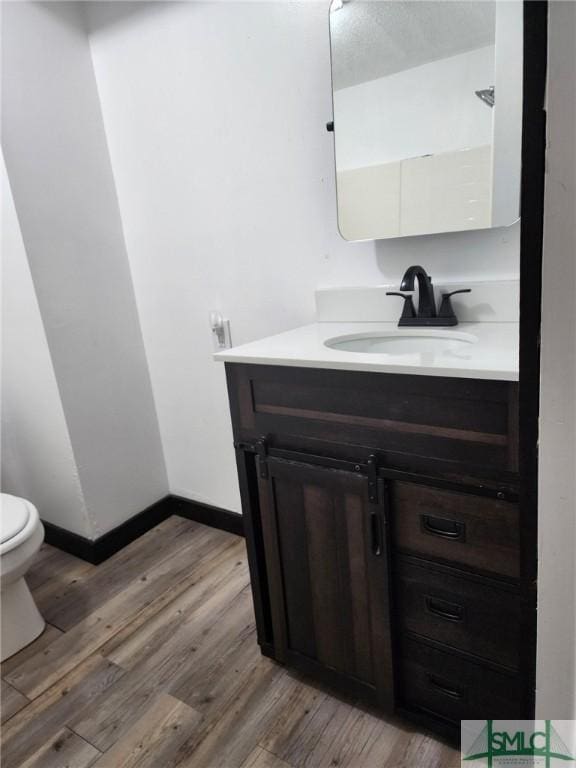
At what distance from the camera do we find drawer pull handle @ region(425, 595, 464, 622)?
41.3 inches

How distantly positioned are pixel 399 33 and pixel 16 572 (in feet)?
6.15

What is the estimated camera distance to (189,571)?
6.27 ft

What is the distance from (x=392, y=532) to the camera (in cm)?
109

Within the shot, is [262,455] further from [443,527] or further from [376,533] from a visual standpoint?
[443,527]

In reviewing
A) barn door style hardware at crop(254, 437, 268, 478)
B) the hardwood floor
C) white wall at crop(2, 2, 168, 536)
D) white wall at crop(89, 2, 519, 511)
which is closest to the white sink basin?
white wall at crop(89, 2, 519, 511)

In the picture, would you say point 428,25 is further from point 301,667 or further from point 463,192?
point 301,667

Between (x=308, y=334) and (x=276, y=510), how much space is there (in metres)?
0.50

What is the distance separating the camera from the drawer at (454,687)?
1.04 m

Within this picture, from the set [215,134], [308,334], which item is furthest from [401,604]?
[215,134]

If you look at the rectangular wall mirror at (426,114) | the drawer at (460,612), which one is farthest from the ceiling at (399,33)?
the drawer at (460,612)

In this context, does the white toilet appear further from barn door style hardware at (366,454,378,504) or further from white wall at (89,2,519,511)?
barn door style hardware at (366,454,378,504)

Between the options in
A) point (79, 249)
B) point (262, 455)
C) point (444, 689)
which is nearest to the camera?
point (444, 689)

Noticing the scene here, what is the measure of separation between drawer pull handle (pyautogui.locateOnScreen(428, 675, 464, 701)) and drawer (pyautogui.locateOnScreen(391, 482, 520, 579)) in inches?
12.4

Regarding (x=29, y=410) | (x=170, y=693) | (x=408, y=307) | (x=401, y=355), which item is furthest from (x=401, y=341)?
(x=29, y=410)
